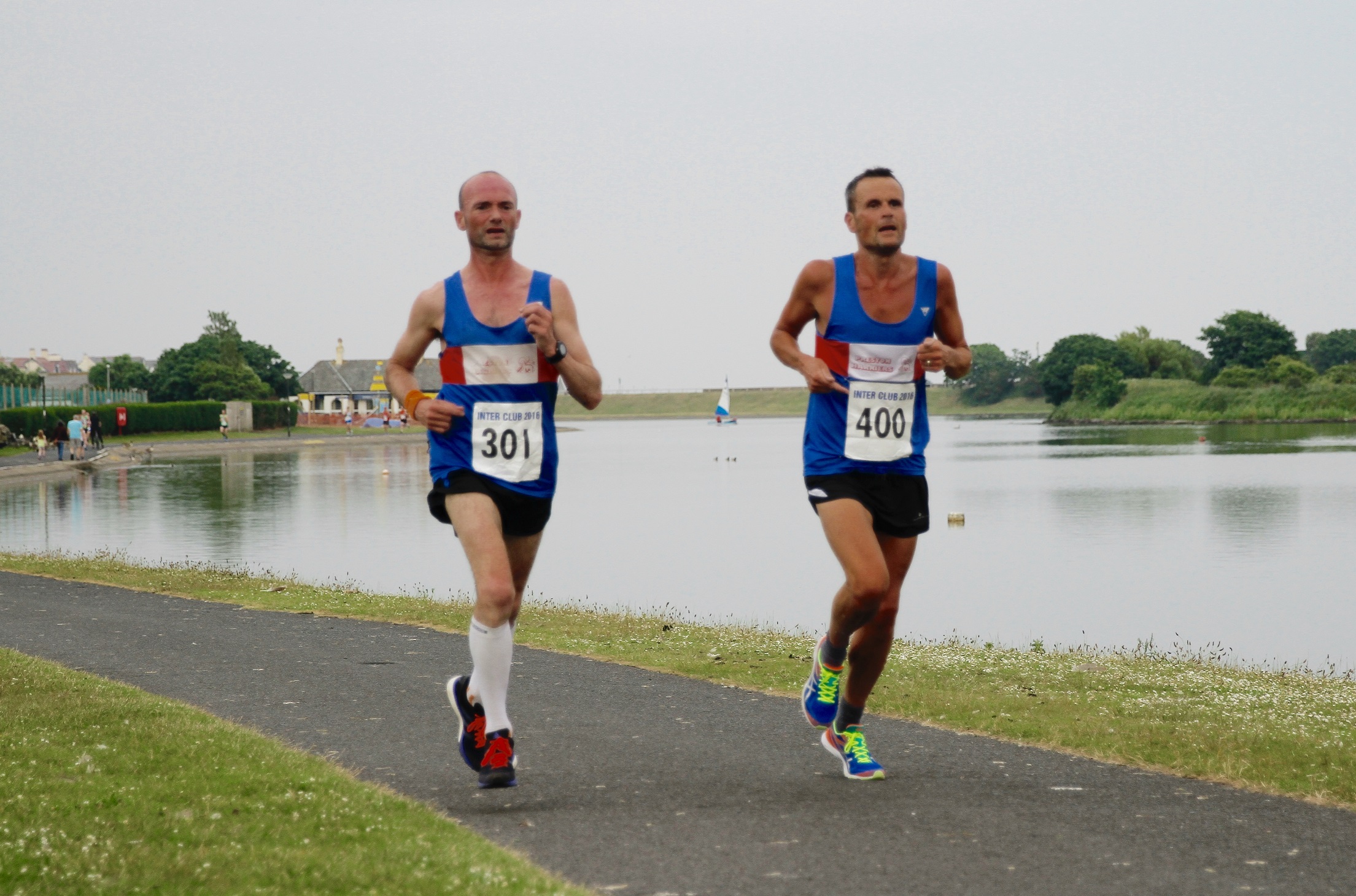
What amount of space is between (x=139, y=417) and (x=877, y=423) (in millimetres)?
90309

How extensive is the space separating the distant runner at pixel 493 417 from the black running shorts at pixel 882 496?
3.73ft

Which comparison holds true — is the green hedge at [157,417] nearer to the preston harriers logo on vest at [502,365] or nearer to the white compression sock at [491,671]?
the preston harriers logo on vest at [502,365]

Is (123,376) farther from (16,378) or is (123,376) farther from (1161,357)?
(1161,357)

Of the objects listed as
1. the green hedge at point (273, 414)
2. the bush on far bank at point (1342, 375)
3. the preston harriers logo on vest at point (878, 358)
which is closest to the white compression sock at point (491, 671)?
the preston harriers logo on vest at point (878, 358)

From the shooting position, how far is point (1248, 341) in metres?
150

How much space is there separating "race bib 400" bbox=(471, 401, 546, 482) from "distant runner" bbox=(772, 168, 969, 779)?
3.92ft

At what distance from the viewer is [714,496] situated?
46750 millimetres

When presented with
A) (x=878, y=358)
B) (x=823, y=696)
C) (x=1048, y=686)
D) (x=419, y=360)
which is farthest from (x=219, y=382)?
(x=878, y=358)

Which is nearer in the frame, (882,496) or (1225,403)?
(882,496)

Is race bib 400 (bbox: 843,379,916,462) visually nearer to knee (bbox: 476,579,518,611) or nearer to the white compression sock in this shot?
knee (bbox: 476,579,518,611)

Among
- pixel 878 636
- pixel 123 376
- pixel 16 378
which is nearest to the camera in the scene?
pixel 878 636

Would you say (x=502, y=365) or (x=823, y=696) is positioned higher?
(x=502, y=365)

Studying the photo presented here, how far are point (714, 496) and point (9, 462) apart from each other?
91.5 feet

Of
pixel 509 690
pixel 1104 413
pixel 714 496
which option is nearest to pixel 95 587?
pixel 509 690
